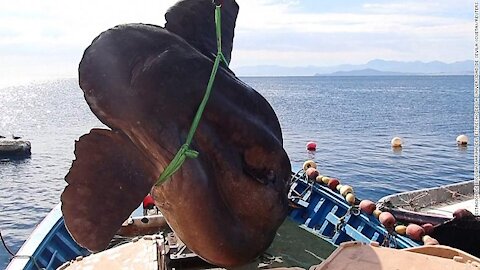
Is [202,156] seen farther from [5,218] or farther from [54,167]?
[54,167]

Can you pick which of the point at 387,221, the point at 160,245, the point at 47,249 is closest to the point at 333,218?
the point at 387,221

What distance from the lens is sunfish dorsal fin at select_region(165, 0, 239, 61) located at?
147 inches

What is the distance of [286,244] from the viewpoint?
10.5 meters

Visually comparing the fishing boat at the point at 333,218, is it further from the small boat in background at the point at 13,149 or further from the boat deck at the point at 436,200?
the small boat in background at the point at 13,149

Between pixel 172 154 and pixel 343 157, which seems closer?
pixel 172 154

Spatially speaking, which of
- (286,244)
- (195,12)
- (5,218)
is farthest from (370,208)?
(5,218)

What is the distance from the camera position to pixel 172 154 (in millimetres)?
3209

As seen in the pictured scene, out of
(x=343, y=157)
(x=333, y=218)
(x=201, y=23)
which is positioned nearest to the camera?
(x=201, y=23)

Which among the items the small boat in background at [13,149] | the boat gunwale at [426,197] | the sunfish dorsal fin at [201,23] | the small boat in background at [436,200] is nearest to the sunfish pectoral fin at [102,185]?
the sunfish dorsal fin at [201,23]

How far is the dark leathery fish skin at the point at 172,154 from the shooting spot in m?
3.21

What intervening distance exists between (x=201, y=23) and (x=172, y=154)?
104cm

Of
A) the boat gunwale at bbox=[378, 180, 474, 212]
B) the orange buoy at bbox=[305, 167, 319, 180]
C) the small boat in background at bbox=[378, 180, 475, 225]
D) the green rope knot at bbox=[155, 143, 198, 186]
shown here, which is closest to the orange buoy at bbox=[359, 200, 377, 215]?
the orange buoy at bbox=[305, 167, 319, 180]

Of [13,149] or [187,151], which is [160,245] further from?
[13,149]

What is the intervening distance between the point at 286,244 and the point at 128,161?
7.49 meters
